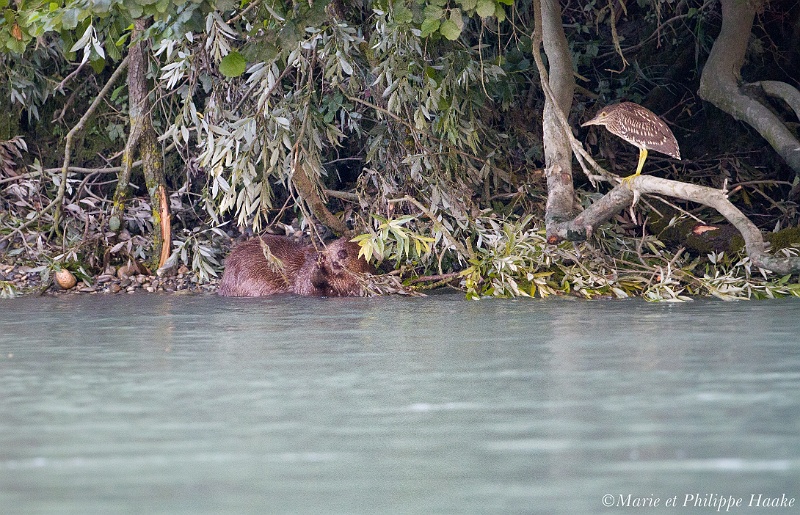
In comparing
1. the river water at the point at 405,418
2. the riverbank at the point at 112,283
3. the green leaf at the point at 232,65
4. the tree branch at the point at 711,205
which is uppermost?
the green leaf at the point at 232,65

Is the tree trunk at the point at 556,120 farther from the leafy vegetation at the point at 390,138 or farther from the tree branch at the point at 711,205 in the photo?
the tree branch at the point at 711,205

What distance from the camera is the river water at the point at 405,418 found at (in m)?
1.75

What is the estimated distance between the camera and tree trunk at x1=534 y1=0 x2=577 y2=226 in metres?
5.70

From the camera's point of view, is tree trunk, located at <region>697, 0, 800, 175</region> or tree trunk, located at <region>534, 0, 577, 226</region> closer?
tree trunk, located at <region>534, 0, 577, 226</region>

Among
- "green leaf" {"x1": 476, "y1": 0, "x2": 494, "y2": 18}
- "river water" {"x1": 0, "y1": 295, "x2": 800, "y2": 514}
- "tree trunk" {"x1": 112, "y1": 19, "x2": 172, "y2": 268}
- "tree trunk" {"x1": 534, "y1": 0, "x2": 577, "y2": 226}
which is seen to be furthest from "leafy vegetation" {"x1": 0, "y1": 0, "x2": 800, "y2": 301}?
"river water" {"x1": 0, "y1": 295, "x2": 800, "y2": 514}

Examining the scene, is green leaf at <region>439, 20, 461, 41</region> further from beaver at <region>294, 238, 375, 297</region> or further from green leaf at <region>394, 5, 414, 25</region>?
beaver at <region>294, 238, 375, 297</region>

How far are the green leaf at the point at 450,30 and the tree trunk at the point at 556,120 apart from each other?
1.56m

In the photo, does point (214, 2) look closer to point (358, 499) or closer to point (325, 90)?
point (358, 499)

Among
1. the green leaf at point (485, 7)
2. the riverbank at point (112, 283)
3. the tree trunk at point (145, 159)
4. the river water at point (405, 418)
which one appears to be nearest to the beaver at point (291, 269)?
the riverbank at point (112, 283)

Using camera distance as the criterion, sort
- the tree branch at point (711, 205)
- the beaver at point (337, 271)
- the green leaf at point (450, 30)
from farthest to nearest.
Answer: the beaver at point (337, 271) < the tree branch at point (711, 205) < the green leaf at point (450, 30)

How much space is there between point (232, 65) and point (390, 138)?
102 inches

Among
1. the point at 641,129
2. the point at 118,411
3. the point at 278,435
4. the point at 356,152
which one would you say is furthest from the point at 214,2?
the point at 356,152

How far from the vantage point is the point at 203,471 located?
1891mm

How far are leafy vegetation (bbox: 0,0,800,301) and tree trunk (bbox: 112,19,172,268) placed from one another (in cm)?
12
